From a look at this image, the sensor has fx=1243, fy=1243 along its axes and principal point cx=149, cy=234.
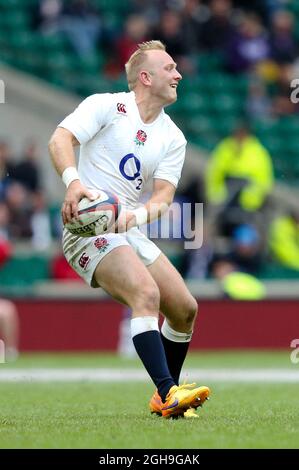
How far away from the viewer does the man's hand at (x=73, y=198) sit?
661 centimetres

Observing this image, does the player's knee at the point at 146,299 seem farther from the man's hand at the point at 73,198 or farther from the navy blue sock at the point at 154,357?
the man's hand at the point at 73,198

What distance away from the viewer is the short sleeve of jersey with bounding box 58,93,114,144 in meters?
6.99

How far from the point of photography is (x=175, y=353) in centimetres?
754

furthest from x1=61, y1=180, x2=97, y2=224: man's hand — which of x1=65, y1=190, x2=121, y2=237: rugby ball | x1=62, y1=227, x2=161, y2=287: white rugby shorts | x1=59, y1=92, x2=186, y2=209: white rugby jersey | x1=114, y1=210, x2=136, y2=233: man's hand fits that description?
x1=59, y1=92, x2=186, y2=209: white rugby jersey

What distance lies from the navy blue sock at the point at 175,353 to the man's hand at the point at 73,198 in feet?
4.14

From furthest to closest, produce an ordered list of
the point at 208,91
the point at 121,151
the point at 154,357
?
1. the point at 208,91
2. the point at 121,151
3. the point at 154,357

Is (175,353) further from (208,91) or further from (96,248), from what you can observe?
(208,91)

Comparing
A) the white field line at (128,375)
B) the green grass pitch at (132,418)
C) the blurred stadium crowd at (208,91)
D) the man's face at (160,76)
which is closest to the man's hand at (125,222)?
the man's face at (160,76)

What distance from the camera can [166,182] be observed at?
24.2 ft

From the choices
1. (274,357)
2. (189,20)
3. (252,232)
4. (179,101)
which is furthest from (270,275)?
(189,20)

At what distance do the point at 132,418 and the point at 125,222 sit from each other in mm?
1102

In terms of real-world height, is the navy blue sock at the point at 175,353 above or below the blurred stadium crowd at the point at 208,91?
below

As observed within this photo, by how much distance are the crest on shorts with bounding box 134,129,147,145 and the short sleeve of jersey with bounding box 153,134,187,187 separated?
0.63 feet

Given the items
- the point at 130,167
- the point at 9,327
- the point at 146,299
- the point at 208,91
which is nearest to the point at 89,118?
the point at 130,167
